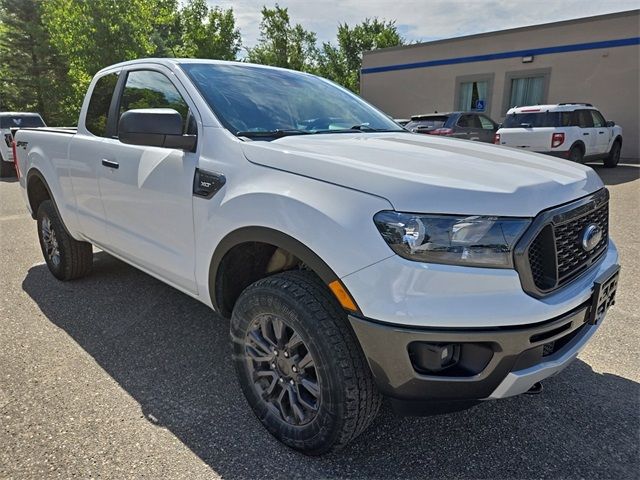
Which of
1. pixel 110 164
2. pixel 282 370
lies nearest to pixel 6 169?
pixel 110 164

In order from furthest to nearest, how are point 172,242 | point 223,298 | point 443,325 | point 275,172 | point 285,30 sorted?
point 285,30, point 172,242, point 223,298, point 275,172, point 443,325

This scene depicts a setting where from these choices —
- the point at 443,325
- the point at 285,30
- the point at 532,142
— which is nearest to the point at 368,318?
the point at 443,325

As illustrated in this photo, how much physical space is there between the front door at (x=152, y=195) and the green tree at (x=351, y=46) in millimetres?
41829

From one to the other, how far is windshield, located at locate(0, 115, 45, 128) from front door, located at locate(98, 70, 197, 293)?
44.6 ft

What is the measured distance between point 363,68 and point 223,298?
71.3 feet

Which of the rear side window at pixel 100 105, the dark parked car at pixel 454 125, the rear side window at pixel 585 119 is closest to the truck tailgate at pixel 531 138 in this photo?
the dark parked car at pixel 454 125

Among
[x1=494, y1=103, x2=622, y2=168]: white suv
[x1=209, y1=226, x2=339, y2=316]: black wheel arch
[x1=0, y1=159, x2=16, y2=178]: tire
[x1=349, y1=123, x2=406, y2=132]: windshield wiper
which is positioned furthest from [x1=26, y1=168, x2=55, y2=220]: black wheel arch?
[x1=0, y1=159, x2=16, y2=178]: tire

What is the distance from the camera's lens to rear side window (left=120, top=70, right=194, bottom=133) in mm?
2680

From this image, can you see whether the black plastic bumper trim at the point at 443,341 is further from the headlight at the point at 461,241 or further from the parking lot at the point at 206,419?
the parking lot at the point at 206,419

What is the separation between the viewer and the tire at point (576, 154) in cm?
1105

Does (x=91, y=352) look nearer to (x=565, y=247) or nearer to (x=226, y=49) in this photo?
(x=565, y=247)

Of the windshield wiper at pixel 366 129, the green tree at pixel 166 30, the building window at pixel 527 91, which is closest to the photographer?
the windshield wiper at pixel 366 129

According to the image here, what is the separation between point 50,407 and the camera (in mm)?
2451

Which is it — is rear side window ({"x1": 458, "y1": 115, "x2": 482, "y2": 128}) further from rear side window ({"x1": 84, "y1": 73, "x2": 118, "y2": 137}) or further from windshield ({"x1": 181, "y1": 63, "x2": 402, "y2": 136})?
rear side window ({"x1": 84, "y1": 73, "x2": 118, "y2": 137})
